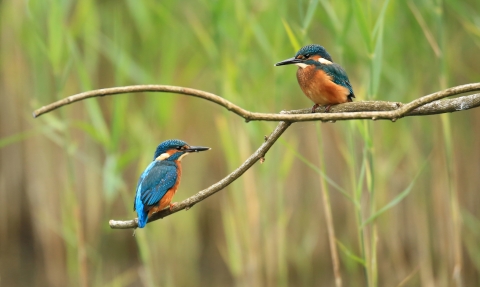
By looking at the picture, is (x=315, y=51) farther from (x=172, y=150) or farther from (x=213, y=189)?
(x=213, y=189)

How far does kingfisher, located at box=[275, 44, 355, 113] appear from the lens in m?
2.04

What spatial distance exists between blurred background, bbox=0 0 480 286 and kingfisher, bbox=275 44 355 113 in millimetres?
379

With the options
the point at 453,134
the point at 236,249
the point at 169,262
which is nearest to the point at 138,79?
the point at 236,249

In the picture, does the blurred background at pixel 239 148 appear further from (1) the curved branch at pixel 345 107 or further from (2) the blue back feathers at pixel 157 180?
(1) the curved branch at pixel 345 107

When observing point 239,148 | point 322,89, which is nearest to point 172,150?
point 322,89

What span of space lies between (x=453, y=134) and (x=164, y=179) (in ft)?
11.7

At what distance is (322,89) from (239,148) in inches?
93.8

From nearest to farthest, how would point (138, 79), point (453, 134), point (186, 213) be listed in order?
point (138, 79) < point (453, 134) < point (186, 213)

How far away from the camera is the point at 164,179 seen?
217 centimetres

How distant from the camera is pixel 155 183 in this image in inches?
83.8

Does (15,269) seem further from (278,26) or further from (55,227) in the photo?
(278,26)

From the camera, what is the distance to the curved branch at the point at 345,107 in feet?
4.48

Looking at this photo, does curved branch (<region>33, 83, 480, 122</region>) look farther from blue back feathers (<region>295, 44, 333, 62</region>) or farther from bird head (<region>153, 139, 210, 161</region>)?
bird head (<region>153, 139, 210, 161</region>)

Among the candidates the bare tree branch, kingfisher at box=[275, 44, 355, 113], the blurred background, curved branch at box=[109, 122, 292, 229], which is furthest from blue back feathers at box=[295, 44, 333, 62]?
curved branch at box=[109, 122, 292, 229]
